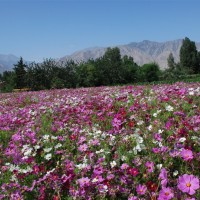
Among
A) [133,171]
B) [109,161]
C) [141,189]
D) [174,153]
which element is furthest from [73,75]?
[141,189]

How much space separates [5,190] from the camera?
3.85 meters

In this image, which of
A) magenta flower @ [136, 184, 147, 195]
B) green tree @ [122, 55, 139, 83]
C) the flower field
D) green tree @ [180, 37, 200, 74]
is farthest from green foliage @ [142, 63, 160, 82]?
magenta flower @ [136, 184, 147, 195]

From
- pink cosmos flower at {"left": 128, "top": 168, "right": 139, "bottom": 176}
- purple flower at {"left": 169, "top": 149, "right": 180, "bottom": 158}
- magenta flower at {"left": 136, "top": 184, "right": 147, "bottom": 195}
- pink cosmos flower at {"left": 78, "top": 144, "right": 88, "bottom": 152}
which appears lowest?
magenta flower at {"left": 136, "top": 184, "right": 147, "bottom": 195}

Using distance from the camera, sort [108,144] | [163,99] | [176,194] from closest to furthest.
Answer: [176,194]
[108,144]
[163,99]

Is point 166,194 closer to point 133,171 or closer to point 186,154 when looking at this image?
point 133,171

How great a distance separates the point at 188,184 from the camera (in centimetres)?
301

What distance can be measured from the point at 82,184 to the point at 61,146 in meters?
1.71

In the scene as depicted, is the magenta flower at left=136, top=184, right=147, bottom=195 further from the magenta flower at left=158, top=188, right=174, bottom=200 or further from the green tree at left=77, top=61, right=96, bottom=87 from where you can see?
the green tree at left=77, top=61, right=96, bottom=87

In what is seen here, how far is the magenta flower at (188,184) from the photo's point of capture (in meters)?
2.94

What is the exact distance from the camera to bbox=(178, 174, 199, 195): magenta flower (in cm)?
294

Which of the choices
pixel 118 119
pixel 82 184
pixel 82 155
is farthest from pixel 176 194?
pixel 118 119

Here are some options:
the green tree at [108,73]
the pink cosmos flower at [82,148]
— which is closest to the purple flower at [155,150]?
the pink cosmos flower at [82,148]

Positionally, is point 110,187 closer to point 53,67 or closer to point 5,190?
point 5,190

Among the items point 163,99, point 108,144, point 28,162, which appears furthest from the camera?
point 163,99
